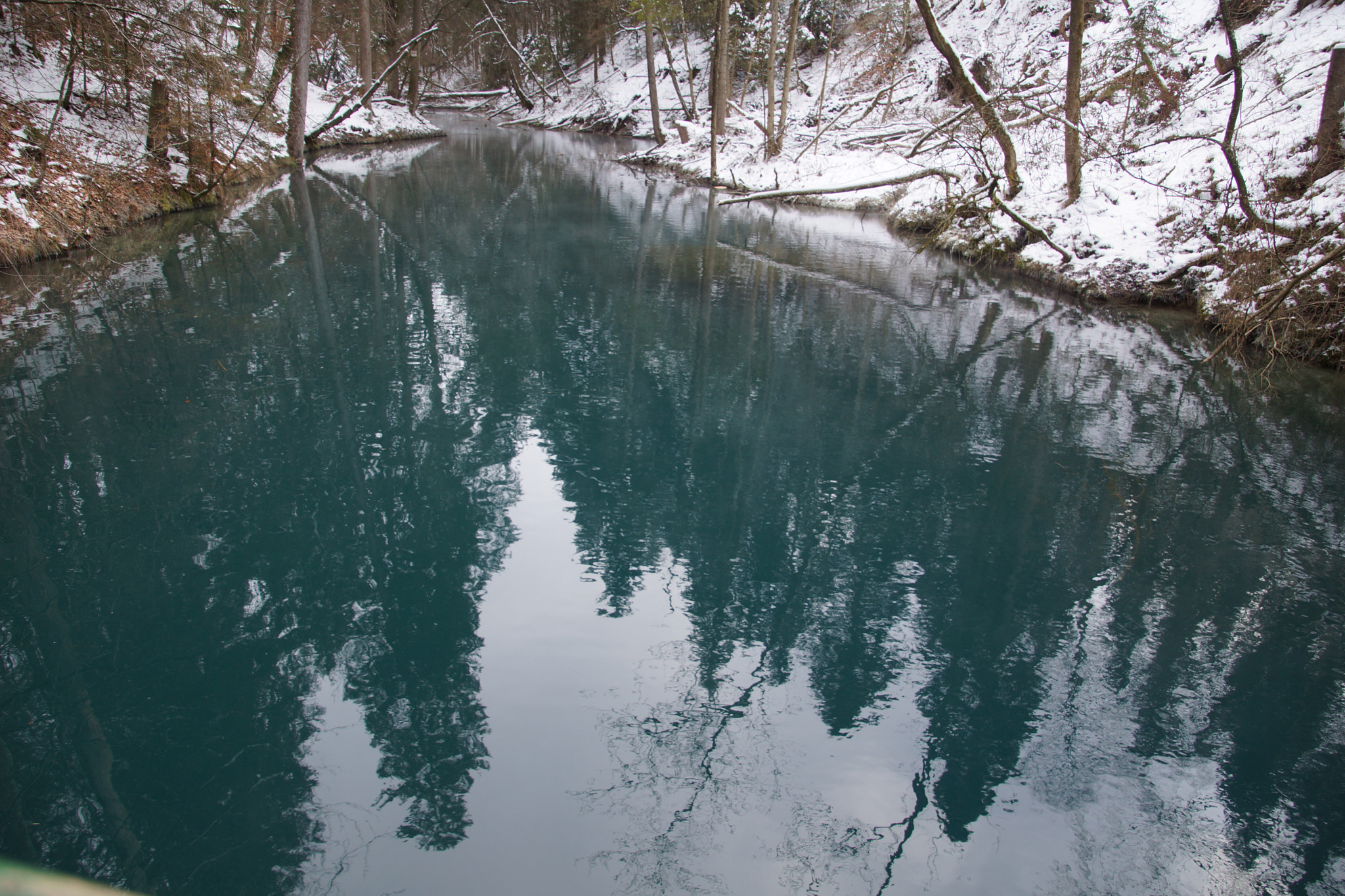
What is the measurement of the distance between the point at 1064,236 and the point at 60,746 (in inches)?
590

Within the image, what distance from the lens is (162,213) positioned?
46.5ft

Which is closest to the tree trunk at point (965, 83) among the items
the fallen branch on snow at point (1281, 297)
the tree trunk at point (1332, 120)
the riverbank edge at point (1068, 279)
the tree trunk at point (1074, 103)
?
the tree trunk at point (1074, 103)

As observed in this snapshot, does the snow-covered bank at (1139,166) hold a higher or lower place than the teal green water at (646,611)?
higher

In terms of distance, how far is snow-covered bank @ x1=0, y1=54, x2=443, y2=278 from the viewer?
33.4ft

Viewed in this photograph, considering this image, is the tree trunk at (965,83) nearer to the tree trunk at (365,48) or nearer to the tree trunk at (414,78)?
the tree trunk at (365,48)

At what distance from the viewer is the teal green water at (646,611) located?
11.0 feet

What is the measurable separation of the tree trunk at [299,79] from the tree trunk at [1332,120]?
2095 centimetres

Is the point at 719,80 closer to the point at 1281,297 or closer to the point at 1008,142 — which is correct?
the point at 1008,142

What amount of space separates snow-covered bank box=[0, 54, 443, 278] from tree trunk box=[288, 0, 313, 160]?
3295mm

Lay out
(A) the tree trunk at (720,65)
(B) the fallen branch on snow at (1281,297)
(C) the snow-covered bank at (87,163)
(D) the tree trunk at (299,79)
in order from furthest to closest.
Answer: (A) the tree trunk at (720,65)
(D) the tree trunk at (299,79)
(C) the snow-covered bank at (87,163)
(B) the fallen branch on snow at (1281,297)

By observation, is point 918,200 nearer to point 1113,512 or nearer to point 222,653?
point 1113,512

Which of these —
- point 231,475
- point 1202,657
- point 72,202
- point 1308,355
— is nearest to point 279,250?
point 72,202

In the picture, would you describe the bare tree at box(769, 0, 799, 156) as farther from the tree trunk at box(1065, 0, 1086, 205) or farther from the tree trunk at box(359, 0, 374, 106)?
the tree trunk at box(359, 0, 374, 106)

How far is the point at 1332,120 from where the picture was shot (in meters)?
11.3
